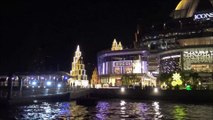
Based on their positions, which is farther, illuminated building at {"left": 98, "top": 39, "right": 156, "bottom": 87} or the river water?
illuminated building at {"left": 98, "top": 39, "right": 156, "bottom": 87}

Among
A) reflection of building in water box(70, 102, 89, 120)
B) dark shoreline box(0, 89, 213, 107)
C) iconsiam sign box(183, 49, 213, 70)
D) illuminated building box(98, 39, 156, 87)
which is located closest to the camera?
reflection of building in water box(70, 102, 89, 120)

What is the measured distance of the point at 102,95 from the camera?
4407 inches

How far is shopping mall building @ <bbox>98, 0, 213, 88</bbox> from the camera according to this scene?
14038 centimetres

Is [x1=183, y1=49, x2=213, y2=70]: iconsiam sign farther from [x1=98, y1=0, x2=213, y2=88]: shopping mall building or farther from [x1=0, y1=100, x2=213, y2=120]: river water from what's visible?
[x1=0, y1=100, x2=213, y2=120]: river water

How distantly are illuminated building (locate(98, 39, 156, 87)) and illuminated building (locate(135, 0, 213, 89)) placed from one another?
6.43 metres

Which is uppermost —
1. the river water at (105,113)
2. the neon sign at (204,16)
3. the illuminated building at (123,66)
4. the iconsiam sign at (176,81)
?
the neon sign at (204,16)

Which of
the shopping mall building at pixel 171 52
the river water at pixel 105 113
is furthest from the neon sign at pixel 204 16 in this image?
the river water at pixel 105 113

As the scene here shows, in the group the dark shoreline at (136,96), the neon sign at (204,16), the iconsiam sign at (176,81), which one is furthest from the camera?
the neon sign at (204,16)

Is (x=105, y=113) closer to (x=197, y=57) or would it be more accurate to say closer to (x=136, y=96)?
(x=136, y=96)

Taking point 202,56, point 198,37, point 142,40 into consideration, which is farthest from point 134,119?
point 142,40

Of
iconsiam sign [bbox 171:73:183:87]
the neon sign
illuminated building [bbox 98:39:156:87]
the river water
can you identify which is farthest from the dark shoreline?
Result: the neon sign

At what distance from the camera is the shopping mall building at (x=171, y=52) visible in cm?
14038

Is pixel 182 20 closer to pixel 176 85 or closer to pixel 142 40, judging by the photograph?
pixel 142 40

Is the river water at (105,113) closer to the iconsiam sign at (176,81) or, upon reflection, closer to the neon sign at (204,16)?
the iconsiam sign at (176,81)
